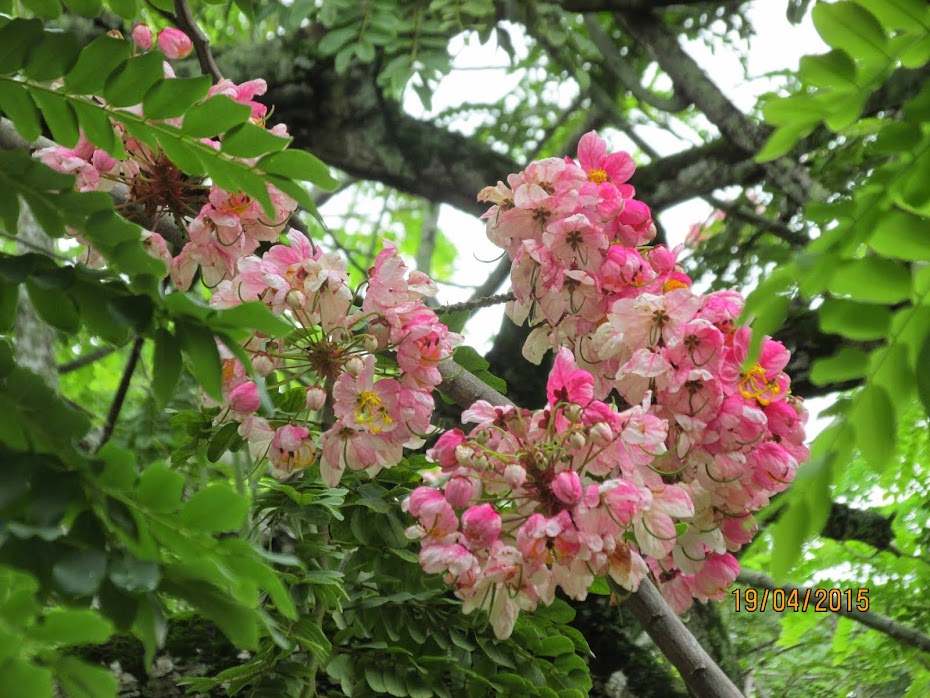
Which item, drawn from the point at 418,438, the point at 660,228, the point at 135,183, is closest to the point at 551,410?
the point at 418,438

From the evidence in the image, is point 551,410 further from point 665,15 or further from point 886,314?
point 665,15

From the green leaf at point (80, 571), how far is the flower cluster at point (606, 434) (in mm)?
536

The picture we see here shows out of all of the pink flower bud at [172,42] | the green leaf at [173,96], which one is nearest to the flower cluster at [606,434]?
the green leaf at [173,96]

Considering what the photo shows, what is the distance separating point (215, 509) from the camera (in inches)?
33.8

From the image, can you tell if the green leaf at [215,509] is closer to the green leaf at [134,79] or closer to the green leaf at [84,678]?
the green leaf at [84,678]

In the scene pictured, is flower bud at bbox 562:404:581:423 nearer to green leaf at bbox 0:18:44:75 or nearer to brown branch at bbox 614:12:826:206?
green leaf at bbox 0:18:44:75

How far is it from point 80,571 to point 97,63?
594mm

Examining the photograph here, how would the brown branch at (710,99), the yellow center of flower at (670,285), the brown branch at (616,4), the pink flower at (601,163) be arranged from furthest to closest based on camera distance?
the brown branch at (616,4)
the brown branch at (710,99)
the pink flower at (601,163)
the yellow center of flower at (670,285)

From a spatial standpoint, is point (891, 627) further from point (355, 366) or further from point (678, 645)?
point (355, 366)

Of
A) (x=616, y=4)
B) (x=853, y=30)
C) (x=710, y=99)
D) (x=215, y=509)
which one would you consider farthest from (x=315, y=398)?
(x=616, y=4)

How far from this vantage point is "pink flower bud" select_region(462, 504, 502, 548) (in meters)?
1.29

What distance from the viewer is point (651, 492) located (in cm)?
133

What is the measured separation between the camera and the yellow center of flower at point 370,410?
4.71 feet
